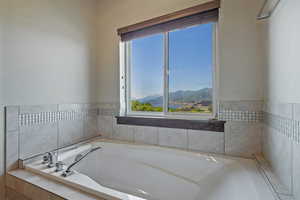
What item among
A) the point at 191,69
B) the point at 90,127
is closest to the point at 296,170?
the point at 191,69

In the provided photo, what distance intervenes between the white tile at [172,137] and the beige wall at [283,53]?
0.83 m

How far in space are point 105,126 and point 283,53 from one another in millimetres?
1987

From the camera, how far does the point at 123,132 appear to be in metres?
2.04

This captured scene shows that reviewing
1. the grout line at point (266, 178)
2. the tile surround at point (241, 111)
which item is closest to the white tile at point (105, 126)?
the tile surround at point (241, 111)

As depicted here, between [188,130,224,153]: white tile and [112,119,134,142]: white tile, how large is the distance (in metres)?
0.75

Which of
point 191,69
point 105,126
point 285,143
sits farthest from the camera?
point 105,126

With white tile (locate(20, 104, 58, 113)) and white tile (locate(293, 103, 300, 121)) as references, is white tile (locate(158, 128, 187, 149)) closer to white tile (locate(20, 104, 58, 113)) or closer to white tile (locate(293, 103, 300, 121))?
white tile (locate(293, 103, 300, 121))

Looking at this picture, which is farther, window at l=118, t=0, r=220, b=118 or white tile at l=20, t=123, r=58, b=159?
window at l=118, t=0, r=220, b=118

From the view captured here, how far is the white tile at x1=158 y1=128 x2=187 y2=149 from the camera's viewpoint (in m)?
1.66

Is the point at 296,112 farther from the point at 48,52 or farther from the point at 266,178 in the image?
the point at 48,52

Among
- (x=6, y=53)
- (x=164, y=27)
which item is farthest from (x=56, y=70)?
(x=164, y=27)

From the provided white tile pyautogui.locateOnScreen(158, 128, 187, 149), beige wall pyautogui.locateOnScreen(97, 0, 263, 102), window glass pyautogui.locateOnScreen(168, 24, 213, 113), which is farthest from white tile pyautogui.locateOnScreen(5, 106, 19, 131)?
beige wall pyautogui.locateOnScreen(97, 0, 263, 102)

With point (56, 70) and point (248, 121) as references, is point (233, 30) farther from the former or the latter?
point (56, 70)

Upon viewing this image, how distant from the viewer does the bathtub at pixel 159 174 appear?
3.23ft
